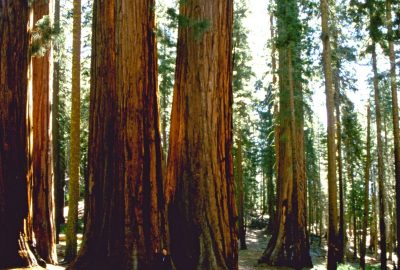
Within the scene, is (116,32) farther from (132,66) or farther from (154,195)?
(154,195)

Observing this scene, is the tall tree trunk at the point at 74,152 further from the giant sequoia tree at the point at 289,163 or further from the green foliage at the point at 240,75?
the green foliage at the point at 240,75

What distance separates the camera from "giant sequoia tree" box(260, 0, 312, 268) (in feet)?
57.2

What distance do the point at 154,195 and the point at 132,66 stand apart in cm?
186

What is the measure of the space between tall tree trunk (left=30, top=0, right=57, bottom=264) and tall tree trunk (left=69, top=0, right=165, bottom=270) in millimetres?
4193

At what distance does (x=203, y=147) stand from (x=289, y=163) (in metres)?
12.5

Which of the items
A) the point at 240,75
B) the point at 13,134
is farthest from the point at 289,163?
the point at 13,134

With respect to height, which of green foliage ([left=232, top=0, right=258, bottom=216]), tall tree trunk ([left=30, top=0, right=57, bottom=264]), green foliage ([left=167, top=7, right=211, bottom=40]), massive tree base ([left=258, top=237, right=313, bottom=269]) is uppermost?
green foliage ([left=232, top=0, right=258, bottom=216])

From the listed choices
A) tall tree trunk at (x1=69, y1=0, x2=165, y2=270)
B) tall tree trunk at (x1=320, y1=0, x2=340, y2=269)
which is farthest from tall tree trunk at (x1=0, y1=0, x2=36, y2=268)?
tall tree trunk at (x1=320, y1=0, x2=340, y2=269)

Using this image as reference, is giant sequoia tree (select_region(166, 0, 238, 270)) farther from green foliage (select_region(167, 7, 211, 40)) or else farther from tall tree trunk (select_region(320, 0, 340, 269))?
tall tree trunk (select_region(320, 0, 340, 269))

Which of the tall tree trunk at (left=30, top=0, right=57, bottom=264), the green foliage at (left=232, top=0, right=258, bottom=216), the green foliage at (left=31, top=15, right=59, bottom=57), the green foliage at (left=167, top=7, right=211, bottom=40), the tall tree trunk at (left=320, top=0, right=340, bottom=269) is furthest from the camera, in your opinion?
the green foliage at (left=232, top=0, right=258, bottom=216)

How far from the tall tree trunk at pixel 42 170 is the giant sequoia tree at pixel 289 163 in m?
9.47

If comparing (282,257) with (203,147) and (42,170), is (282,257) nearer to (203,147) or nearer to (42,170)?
(42,170)

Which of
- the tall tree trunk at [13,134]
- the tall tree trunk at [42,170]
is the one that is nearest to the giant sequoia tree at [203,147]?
the tall tree trunk at [13,134]

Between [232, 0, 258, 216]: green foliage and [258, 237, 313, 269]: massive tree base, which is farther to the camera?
[232, 0, 258, 216]: green foliage
